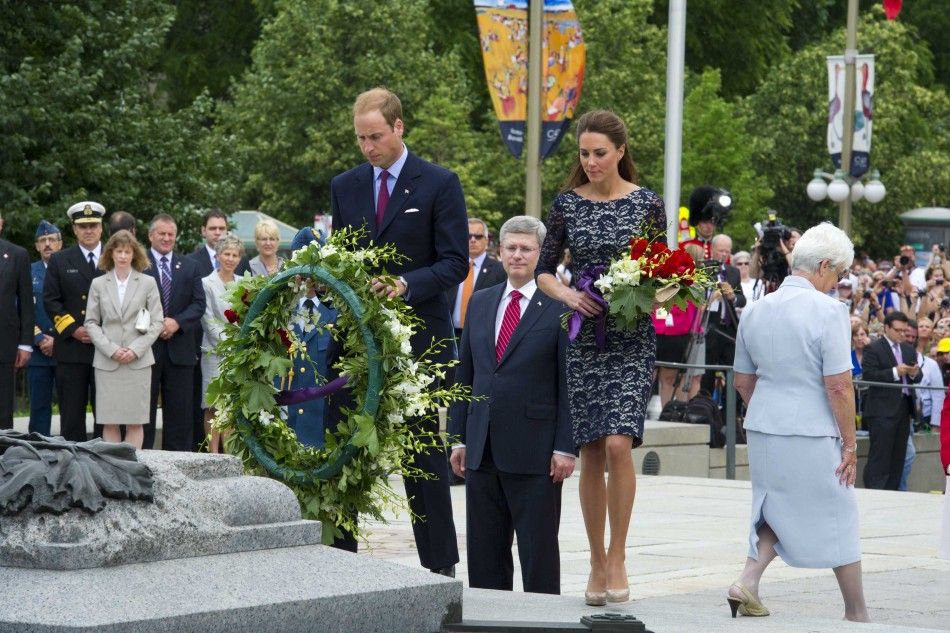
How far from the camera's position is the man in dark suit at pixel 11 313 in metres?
13.9

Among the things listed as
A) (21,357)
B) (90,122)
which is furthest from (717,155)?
(21,357)

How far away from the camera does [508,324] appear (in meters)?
8.11

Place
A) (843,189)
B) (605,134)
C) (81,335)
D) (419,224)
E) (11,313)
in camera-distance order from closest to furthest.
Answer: (419,224) < (605,134) < (81,335) < (11,313) < (843,189)

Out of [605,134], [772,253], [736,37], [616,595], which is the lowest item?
[616,595]

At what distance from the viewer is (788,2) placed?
2012 inches

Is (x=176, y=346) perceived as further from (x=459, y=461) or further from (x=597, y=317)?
(x=597, y=317)

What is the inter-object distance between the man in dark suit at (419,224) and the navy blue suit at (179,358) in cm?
689

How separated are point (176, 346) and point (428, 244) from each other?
7099 millimetres

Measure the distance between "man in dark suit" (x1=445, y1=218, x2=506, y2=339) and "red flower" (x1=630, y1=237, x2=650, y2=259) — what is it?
7940mm

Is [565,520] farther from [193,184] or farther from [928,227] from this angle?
[928,227]

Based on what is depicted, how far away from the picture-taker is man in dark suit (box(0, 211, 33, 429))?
45.7 feet

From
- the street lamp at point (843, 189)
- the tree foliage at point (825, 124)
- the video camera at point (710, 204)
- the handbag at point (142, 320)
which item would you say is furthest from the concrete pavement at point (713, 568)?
the tree foliage at point (825, 124)

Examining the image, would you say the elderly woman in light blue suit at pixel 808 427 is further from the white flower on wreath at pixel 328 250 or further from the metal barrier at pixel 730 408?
the metal barrier at pixel 730 408

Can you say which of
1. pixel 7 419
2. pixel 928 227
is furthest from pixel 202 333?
pixel 928 227
